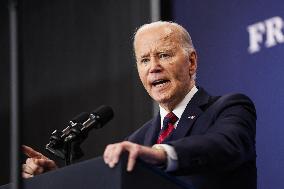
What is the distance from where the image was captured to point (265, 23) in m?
2.91

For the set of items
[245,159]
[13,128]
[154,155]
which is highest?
[13,128]

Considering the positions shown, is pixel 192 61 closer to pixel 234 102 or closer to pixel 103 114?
pixel 234 102

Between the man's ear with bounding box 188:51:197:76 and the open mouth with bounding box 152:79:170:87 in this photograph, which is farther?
the man's ear with bounding box 188:51:197:76

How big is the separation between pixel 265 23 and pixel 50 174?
1.56 m

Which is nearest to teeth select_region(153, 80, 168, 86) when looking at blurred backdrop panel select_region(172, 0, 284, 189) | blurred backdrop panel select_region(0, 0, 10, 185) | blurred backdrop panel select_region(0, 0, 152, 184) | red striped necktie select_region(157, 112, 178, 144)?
red striped necktie select_region(157, 112, 178, 144)

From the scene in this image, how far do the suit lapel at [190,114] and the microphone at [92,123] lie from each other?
22cm

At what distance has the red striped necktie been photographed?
2.14 metres

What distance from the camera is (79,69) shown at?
388 cm

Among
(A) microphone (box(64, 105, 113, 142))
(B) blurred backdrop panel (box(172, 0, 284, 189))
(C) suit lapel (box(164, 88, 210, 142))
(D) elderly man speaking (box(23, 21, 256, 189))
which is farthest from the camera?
(B) blurred backdrop panel (box(172, 0, 284, 189))

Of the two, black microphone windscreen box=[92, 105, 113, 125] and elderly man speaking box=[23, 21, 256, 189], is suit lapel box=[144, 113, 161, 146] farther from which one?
black microphone windscreen box=[92, 105, 113, 125]

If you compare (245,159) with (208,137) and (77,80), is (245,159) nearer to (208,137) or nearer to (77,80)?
(208,137)

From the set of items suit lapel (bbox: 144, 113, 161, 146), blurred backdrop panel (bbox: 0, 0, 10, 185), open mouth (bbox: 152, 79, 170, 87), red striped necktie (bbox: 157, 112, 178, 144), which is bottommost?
blurred backdrop panel (bbox: 0, 0, 10, 185)

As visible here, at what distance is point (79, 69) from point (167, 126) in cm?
175

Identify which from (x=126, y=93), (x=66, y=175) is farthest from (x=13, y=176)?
(x=126, y=93)
